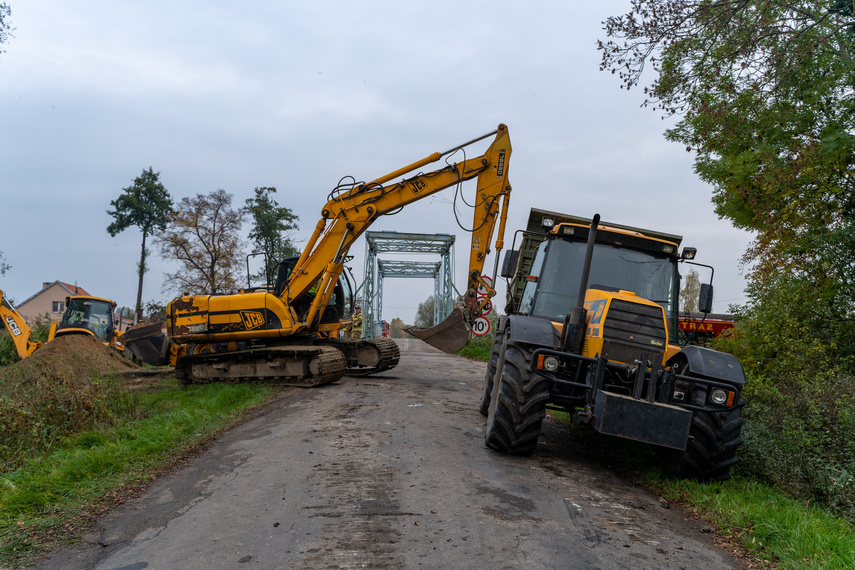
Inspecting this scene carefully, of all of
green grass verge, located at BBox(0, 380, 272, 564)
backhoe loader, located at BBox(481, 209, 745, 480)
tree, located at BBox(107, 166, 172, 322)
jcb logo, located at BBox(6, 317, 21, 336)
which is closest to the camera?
green grass verge, located at BBox(0, 380, 272, 564)

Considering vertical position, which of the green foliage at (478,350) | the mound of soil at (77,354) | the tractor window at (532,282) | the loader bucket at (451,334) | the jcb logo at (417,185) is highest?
the jcb logo at (417,185)

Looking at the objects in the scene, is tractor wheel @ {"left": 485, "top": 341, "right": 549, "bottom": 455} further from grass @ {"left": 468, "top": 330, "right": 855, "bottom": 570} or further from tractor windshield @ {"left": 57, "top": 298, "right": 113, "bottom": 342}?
tractor windshield @ {"left": 57, "top": 298, "right": 113, "bottom": 342}

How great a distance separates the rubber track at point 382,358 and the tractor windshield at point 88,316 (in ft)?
33.6

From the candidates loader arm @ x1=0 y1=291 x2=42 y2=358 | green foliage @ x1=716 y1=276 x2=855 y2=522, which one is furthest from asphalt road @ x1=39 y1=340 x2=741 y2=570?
loader arm @ x1=0 y1=291 x2=42 y2=358

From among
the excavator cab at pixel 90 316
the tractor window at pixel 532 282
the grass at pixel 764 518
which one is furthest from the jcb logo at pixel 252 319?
the excavator cab at pixel 90 316

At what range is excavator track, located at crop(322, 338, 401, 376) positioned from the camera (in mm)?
13828

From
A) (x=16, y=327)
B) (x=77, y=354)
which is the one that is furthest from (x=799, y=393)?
(x=16, y=327)

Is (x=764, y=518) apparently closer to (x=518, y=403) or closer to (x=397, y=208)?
(x=518, y=403)

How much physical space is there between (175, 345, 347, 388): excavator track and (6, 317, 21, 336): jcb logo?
868 cm

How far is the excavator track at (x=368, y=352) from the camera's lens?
13828 mm

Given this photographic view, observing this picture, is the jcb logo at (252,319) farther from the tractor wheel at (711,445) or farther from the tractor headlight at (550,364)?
the tractor wheel at (711,445)

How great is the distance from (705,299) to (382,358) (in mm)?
8018

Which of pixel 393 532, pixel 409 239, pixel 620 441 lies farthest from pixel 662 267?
pixel 409 239

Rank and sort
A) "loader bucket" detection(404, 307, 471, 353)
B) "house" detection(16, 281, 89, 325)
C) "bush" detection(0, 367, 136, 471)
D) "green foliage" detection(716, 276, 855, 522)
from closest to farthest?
"green foliage" detection(716, 276, 855, 522), "bush" detection(0, 367, 136, 471), "loader bucket" detection(404, 307, 471, 353), "house" detection(16, 281, 89, 325)
